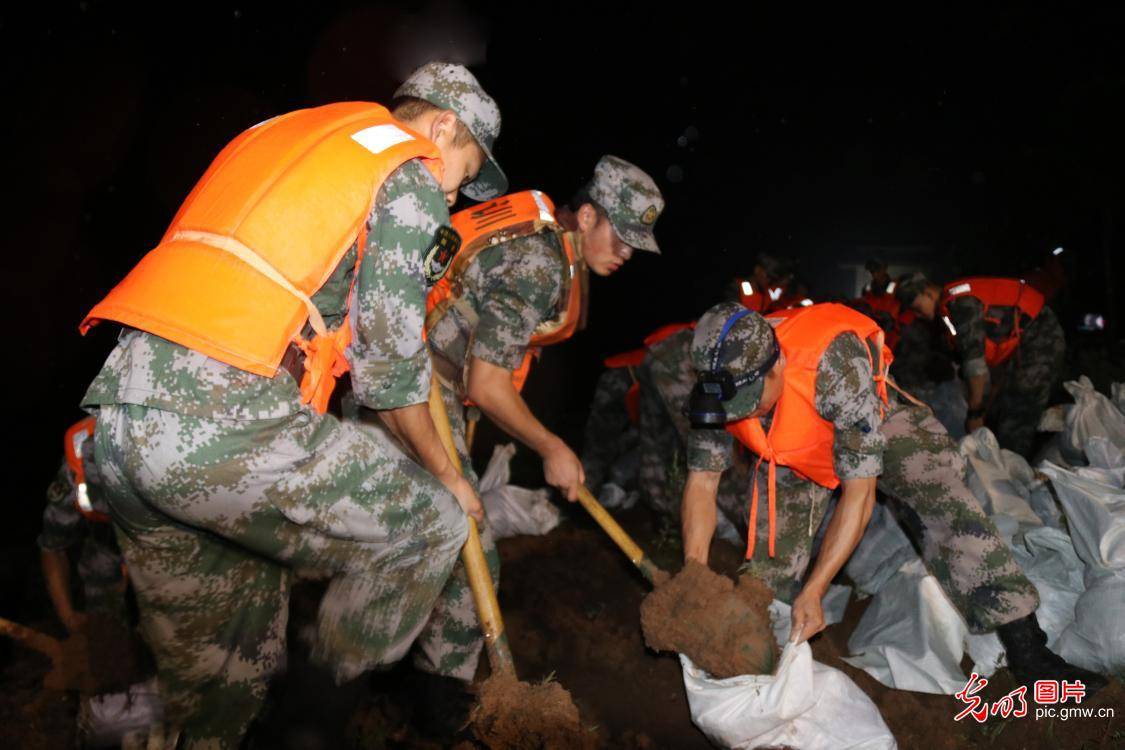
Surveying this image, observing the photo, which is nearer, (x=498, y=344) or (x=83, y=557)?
(x=498, y=344)

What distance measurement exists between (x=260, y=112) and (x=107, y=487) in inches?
182

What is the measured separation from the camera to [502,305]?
Result: 255 cm

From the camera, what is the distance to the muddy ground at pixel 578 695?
1.64 m

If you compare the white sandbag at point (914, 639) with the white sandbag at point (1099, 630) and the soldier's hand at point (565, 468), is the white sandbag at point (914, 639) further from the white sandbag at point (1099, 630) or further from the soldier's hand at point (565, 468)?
the soldier's hand at point (565, 468)

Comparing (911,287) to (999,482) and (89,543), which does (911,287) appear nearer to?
(999,482)

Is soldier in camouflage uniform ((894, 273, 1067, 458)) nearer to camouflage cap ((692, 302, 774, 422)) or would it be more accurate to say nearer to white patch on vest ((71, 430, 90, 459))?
camouflage cap ((692, 302, 774, 422))

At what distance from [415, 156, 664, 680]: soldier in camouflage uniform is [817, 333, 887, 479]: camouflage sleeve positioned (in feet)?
2.83

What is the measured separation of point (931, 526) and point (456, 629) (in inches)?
73.4

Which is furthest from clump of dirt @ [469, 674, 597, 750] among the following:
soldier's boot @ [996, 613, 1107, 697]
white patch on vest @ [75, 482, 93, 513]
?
white patch on vest @ [75, 482, 93, 513]

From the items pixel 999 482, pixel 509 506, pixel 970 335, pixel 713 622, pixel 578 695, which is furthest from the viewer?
pixel 970 335

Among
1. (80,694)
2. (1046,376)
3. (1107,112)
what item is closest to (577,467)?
(80,694)

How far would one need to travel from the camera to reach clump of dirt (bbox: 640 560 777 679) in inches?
89.9

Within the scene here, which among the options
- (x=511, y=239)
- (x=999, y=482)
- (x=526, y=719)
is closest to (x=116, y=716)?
(x=526, y=719)

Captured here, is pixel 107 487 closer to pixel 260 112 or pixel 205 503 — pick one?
pixel 205 503
